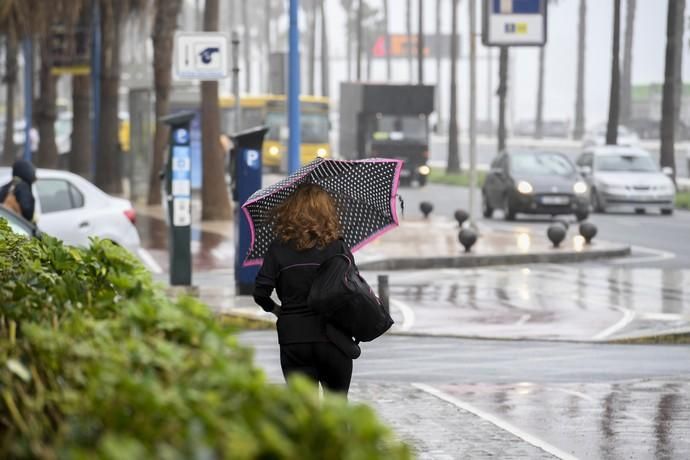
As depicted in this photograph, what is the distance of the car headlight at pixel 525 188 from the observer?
34.8 meters

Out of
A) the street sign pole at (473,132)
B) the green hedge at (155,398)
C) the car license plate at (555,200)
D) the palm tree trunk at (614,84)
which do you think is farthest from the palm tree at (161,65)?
the green hedge at (155,398)

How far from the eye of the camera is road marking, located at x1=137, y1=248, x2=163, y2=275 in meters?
22.6

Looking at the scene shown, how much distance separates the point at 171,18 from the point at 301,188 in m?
28.9

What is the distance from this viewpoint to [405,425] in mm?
10273

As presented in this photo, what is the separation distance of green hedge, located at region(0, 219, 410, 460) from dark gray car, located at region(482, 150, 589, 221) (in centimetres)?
2970

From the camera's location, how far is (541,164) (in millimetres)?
36062

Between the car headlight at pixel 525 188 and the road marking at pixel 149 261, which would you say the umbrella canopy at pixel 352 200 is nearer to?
the road marking at pixel 149 261

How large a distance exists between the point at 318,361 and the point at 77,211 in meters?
12.2

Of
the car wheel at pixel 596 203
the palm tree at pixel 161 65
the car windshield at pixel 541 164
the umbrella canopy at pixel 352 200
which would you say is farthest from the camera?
the car wheel at pixel 596 203

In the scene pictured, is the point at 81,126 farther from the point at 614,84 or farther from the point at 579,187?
the point at 614,84

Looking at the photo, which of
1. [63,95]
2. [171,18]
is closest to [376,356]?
[171,18]

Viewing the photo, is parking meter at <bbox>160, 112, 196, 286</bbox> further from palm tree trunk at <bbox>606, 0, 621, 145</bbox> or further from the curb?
palm tree trunk at <bbox>606, 0, 621, 145</bbox>

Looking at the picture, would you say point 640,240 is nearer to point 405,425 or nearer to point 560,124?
point 405,425

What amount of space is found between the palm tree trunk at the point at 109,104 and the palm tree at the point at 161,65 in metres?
2.50
